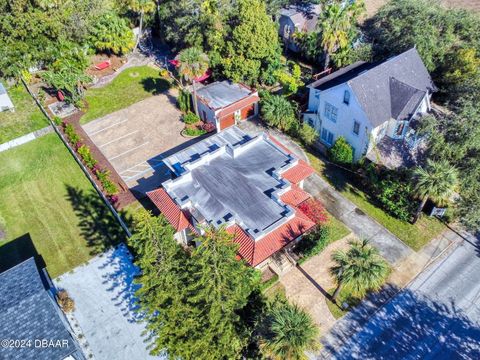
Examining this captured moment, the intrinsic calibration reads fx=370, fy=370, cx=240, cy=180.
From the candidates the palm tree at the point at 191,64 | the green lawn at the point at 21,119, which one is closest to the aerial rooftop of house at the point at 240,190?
the palm tree at the point at 191,64

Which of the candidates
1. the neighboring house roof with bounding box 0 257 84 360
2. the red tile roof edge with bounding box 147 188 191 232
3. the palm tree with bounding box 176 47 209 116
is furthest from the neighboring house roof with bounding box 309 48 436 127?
the neighboring house roof with bounding box 0 257 84 360

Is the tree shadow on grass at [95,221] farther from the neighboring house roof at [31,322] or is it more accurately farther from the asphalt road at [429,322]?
the asphalt road at [429,322]

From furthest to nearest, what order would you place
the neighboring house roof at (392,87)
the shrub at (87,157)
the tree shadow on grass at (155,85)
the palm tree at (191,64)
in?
the tree shadow on grass at (155,85)
the palm tree at (191,64)
the shrub at (87,157)
the neighboring house roof at (392,87)

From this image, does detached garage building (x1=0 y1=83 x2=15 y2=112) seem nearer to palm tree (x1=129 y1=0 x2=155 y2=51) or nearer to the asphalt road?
palm tree (x1=129 y1=0 x2=155 y2=51)

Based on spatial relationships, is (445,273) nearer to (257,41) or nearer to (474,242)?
(474,242)

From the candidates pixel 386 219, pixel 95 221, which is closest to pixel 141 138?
pixel 95 221

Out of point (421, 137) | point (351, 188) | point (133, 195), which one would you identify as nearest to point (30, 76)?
point (133, 195)
